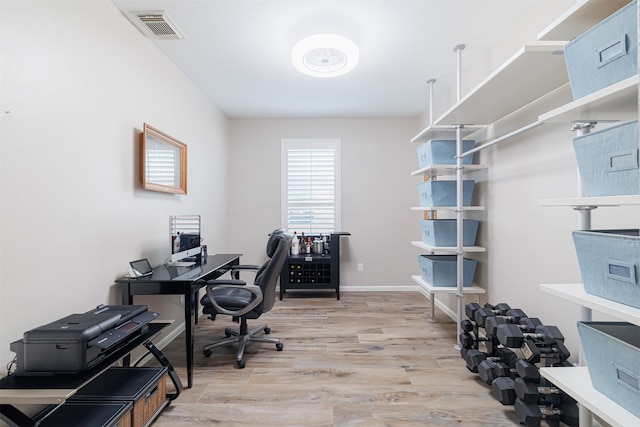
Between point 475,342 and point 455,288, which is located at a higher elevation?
point 455,288

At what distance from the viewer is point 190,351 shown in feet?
6.37

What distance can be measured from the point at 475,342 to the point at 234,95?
349 centimetres

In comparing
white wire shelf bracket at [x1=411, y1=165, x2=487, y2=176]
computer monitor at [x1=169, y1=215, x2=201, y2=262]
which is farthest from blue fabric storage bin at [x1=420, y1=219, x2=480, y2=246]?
computer monitor at [x1=169, y1=215, x2=201, y2=262]

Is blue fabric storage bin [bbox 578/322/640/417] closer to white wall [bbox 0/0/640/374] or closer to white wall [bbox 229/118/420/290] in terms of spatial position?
white wall [bbox 0/0/640/374]

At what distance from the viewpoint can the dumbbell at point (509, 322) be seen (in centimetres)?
175

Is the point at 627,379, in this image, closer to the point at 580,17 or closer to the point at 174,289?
the point at 580,17

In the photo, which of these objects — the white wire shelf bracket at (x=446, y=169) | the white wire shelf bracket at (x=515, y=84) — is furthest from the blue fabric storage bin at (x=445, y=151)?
the white wire shelf bracket at (x=515, y=84)

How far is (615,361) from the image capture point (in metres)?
0.98

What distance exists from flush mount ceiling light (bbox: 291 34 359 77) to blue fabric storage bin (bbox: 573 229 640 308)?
1.89 m

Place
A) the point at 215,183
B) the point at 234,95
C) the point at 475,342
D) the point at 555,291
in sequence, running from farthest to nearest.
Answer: the point at 215,183
the point at 234,95
the point at 475,342
the point at 555,291

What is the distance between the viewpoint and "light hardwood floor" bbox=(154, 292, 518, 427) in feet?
5.48

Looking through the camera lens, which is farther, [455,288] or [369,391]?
[455,288]

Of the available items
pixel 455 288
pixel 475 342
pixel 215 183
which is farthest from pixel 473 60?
pixel 215 183

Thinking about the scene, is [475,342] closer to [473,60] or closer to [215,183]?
[473,60]
